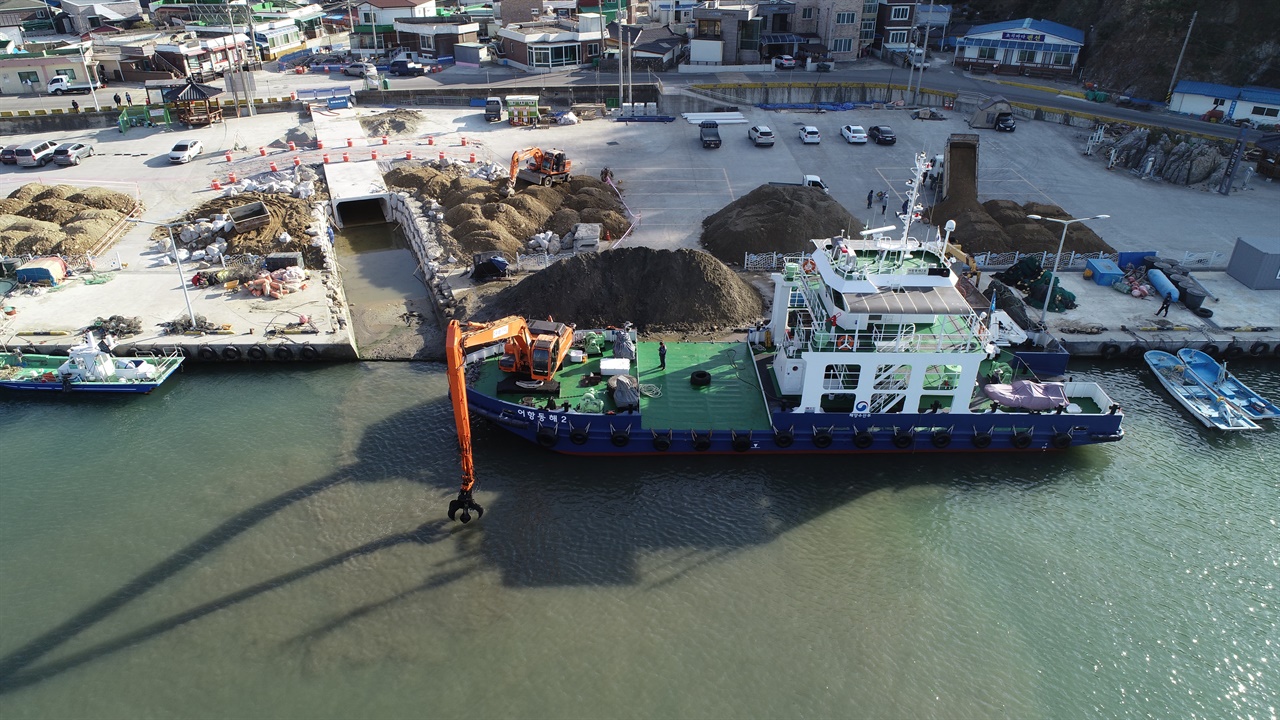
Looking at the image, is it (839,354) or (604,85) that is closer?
Answer: (839,354)

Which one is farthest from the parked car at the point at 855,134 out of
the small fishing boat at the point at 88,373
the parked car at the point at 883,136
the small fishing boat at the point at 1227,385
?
the small fishing boat at the point at 88,373

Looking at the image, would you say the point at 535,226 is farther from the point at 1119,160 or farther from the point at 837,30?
the point at 837,30

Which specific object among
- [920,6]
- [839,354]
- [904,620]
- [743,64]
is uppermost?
[920,6]

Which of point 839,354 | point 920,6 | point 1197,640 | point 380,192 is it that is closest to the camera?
point 1197,640

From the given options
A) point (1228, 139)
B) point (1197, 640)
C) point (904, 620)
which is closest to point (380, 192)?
point (904, 620)

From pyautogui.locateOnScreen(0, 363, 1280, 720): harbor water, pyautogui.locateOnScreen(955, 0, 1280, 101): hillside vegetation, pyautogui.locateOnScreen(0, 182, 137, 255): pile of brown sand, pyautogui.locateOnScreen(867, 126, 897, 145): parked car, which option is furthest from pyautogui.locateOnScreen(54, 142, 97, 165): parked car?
pyautogui.locateOnScreen(955, 0, 1280, 101): hillside vegetation

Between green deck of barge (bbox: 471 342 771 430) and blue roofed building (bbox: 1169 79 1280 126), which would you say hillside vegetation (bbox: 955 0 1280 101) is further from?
green deck of barge (bbox: 471 342 771 430)

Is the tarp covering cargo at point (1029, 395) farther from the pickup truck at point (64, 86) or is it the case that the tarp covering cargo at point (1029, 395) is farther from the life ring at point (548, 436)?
the pickup truck at point (64, 86)

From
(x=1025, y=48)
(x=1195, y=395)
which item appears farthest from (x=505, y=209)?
(x=1025, y=48)
